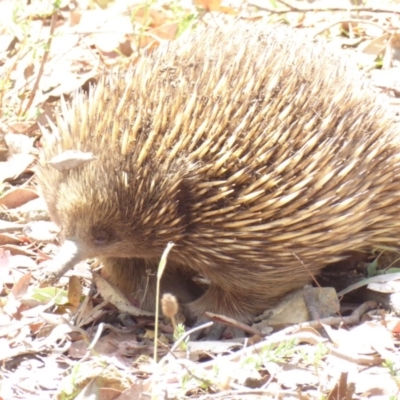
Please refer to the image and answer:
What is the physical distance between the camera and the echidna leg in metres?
4.11

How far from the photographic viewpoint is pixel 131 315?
13.3 feet

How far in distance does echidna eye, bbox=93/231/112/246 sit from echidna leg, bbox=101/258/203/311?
585 mm

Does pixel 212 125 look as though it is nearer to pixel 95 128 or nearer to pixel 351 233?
pixel 95 128

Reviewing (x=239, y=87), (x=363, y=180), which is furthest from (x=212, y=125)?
(x=363, y=180)

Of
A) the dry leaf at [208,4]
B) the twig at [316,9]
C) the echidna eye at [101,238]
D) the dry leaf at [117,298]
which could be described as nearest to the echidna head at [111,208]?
the echidna eye at [101,238]

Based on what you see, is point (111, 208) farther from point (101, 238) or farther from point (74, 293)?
point (74, 293)

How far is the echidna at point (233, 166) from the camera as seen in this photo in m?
3.41

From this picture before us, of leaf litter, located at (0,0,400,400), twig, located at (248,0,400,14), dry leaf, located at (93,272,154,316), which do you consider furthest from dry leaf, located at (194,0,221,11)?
dry leaf, located at (93,272,154,316)

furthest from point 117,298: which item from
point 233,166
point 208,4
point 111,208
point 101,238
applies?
point 208,4

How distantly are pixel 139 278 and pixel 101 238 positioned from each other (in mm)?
707

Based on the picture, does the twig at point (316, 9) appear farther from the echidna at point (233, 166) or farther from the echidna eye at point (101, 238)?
the echidna eye at point (101, 238)

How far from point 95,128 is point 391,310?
5.08ft

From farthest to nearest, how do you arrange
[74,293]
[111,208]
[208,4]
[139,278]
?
[208,4], [139,278], [74,293], [111,208]

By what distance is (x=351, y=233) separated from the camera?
12.4ft
